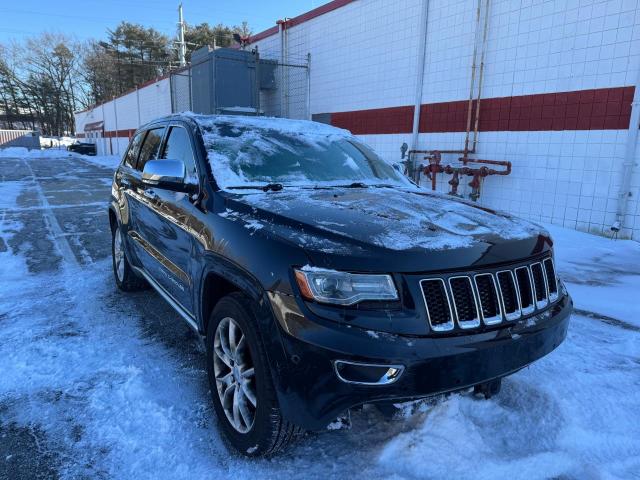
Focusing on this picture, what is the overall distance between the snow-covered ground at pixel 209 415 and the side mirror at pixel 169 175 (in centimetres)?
127

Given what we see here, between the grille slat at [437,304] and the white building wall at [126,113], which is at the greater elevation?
A: the white building wall at [126,113]

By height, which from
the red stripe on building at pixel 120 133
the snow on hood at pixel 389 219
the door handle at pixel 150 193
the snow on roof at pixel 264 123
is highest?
the red stripe on building at pixel 120 133

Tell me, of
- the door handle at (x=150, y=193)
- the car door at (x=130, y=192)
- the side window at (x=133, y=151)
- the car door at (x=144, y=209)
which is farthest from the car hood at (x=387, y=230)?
the side window at (x=133, y=151)

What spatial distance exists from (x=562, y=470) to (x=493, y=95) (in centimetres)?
808

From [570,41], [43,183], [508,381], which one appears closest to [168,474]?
[508,381]

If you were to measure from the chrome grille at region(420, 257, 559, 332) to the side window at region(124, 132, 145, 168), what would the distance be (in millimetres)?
3625

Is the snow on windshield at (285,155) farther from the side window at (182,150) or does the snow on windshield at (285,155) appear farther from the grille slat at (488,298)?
the grille slat at (488,298)

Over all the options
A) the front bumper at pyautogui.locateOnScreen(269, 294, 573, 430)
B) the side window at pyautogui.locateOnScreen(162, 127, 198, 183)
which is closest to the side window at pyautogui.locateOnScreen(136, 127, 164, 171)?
the side window at pyautogui.locateOnScreen(162, 127, 198, 183)

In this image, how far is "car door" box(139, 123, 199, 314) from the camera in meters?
2.96

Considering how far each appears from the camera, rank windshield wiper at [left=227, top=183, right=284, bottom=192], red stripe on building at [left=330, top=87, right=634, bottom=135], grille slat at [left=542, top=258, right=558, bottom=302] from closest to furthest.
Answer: grille slat at [left=542, top=258, right=558, bottom=302] < windshield wiper at [left=227, top=183, right=284, bottom=192] < red stripe on building at [left=330, top=87, right=634, bottom=135]

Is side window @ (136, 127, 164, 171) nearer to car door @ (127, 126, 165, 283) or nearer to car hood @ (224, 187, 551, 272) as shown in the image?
car door @ (127, 126, 165, 283)

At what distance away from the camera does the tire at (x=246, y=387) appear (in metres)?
2.08

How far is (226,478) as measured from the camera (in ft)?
7.19

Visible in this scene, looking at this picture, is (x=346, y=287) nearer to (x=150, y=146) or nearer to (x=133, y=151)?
(x=150, y=146)
